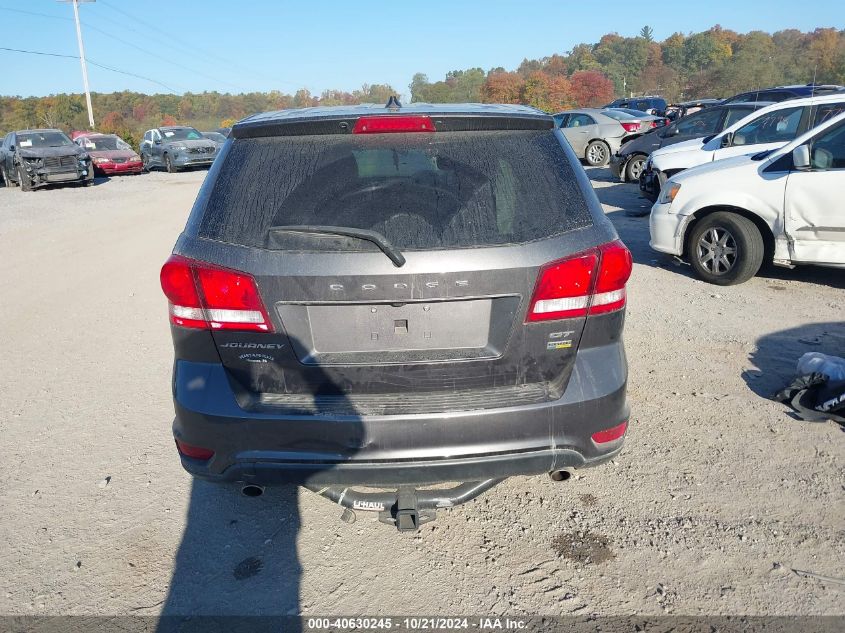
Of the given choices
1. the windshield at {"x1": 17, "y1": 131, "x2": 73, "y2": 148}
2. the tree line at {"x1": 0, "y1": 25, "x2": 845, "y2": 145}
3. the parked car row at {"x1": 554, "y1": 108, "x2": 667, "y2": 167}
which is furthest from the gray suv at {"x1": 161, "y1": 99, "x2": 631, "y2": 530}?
the tree line at {"x1": 0, "y1": 25, "x2": 845, "y2": 145}

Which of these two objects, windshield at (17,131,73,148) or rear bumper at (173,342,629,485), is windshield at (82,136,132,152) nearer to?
windshield at (17,131,73,148)

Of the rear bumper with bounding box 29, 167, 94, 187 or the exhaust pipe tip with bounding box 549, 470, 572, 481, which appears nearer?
the exhaust pipe tip with bounding box 549, 470, 572, 481

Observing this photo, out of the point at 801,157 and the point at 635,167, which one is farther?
the point at 635,167

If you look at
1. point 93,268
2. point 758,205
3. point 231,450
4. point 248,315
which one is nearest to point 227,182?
point 248,315

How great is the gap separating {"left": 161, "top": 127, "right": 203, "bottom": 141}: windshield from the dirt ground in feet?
77.0

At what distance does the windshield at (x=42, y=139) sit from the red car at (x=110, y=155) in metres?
2.80

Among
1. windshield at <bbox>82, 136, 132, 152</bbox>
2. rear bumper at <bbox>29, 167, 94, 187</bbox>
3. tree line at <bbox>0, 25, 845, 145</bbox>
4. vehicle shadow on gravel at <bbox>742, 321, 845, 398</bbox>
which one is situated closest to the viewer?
vehicle shadow on gravel at <bbox>742, 321, 845, 398</bbox>

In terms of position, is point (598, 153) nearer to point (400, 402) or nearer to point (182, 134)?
point (182, 134)

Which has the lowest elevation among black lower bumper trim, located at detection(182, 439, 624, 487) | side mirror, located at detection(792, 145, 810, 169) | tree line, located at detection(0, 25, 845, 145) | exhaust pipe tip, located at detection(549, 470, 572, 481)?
exhaust pipe tip, located at detection(549, 470, 572, 481)

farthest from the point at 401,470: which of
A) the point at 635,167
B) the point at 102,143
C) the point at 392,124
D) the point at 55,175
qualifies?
the point at 102,143

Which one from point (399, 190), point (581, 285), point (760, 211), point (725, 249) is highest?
point (399, 190)

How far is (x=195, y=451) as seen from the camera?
2.51m

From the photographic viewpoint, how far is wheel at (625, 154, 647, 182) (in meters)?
14.6

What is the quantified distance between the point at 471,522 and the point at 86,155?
21567mm
